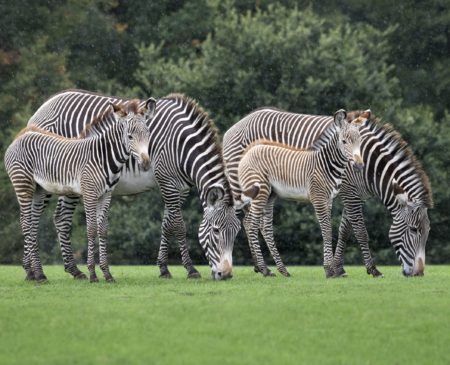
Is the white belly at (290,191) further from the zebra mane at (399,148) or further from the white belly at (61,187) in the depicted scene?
the white belly at (61,187)

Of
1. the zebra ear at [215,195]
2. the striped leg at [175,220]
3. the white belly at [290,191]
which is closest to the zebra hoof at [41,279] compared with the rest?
the striped leg at [175,220]

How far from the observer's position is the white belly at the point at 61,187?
1700cm

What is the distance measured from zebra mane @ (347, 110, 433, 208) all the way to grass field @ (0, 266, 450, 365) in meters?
2.57

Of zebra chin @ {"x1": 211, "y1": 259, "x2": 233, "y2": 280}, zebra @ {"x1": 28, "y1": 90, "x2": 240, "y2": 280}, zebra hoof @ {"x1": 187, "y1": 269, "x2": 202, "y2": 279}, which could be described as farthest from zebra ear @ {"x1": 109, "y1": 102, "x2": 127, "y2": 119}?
zebra hoof @ {"x1": 187, "y1": 269, "x2": 202, "y2": 279}

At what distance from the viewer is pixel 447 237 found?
35.8 metres

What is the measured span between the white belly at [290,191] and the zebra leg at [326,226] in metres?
0.36

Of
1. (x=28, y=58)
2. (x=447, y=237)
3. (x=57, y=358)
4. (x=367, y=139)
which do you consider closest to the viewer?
(x=57, y=358)

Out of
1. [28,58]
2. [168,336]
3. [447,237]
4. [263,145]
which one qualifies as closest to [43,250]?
[28,58]

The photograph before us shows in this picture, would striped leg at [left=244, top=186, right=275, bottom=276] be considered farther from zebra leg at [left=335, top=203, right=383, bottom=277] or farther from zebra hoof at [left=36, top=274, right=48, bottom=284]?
zebra hoof at [left=36, top=274, right=48, bottom=284]

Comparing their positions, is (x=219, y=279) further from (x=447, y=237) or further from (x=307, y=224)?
(x=447, y=237)

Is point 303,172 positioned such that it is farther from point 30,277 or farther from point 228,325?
point 228,325

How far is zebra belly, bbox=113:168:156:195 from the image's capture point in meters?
18.6

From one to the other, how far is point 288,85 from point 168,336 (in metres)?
23.4

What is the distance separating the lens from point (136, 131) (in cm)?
1656
